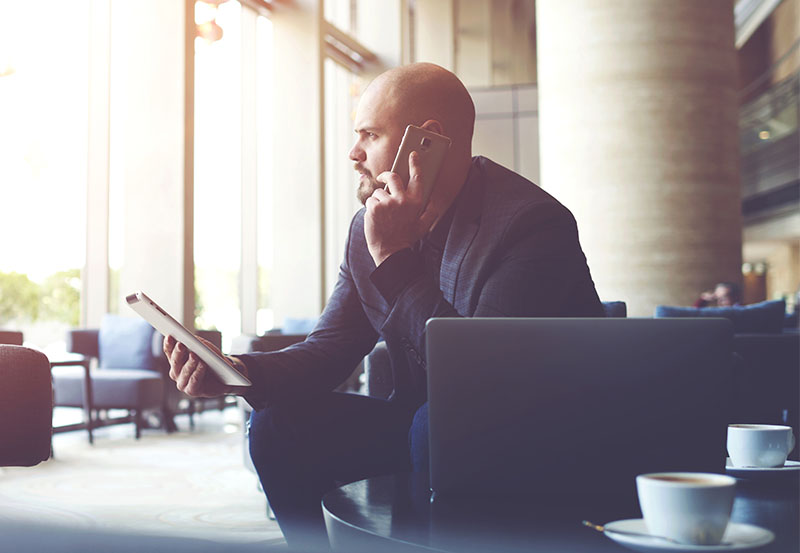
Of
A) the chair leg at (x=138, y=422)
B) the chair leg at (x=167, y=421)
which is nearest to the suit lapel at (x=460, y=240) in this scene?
the chair leg at (x=138, y=422)

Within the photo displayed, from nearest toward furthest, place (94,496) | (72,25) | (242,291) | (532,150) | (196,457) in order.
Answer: (94,496), (196,457), (72,25), (242,291), (532,150)

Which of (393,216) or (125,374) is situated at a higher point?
(393,216)

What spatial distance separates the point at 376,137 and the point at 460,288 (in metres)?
0.35

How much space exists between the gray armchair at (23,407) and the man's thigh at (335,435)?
394 mm

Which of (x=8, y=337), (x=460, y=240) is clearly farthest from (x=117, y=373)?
(x=460, y=240)

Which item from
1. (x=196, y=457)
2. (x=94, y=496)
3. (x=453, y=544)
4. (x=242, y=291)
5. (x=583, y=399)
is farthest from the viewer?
(x=242, y=291)

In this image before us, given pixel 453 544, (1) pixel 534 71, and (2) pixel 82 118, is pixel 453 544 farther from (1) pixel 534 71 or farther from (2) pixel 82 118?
(1) pixel 534 71

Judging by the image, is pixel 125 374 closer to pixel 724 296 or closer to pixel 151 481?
pixel 151 481

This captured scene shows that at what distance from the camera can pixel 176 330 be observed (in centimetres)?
128

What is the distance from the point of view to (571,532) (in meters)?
0.82

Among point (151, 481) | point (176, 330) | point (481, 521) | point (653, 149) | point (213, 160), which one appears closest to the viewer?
point (481, 521)

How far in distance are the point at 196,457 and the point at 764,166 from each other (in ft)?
47.4

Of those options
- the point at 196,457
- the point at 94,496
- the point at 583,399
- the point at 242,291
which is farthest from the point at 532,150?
the point at 583,399

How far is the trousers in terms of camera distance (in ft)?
4.87
